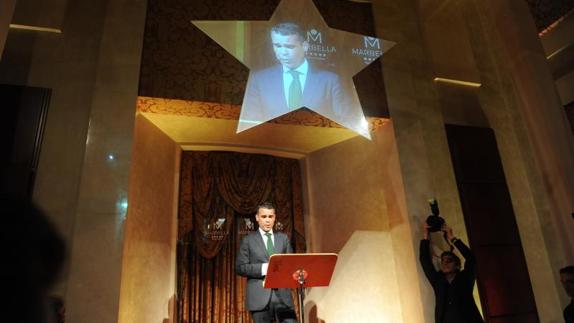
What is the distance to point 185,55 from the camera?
380cm

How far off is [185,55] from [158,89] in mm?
471

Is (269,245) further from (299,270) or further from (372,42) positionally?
(372,42)

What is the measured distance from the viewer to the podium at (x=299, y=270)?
2512 mm

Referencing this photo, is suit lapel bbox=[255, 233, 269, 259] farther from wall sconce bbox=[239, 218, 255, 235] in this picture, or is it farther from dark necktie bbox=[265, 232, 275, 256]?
wall sconce bbox=[239, 218, 255, 235]

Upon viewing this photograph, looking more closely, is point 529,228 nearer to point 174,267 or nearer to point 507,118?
point 507,118

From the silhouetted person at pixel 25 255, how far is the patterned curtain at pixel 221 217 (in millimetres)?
1639

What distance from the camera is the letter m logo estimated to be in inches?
173

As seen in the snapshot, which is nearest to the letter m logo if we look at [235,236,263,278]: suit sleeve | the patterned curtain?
the patterned curtain

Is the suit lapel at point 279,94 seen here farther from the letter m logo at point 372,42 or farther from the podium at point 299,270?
the podium at point 299,270

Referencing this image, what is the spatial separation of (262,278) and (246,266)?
0.15 metres

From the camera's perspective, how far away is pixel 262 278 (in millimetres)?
2920

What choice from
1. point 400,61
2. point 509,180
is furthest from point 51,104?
point 509,180

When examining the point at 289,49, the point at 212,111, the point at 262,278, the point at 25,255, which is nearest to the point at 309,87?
the point at 289,49

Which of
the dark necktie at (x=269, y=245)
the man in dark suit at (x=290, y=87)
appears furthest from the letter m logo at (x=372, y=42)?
the dark necktie at (x=269, y=245)
